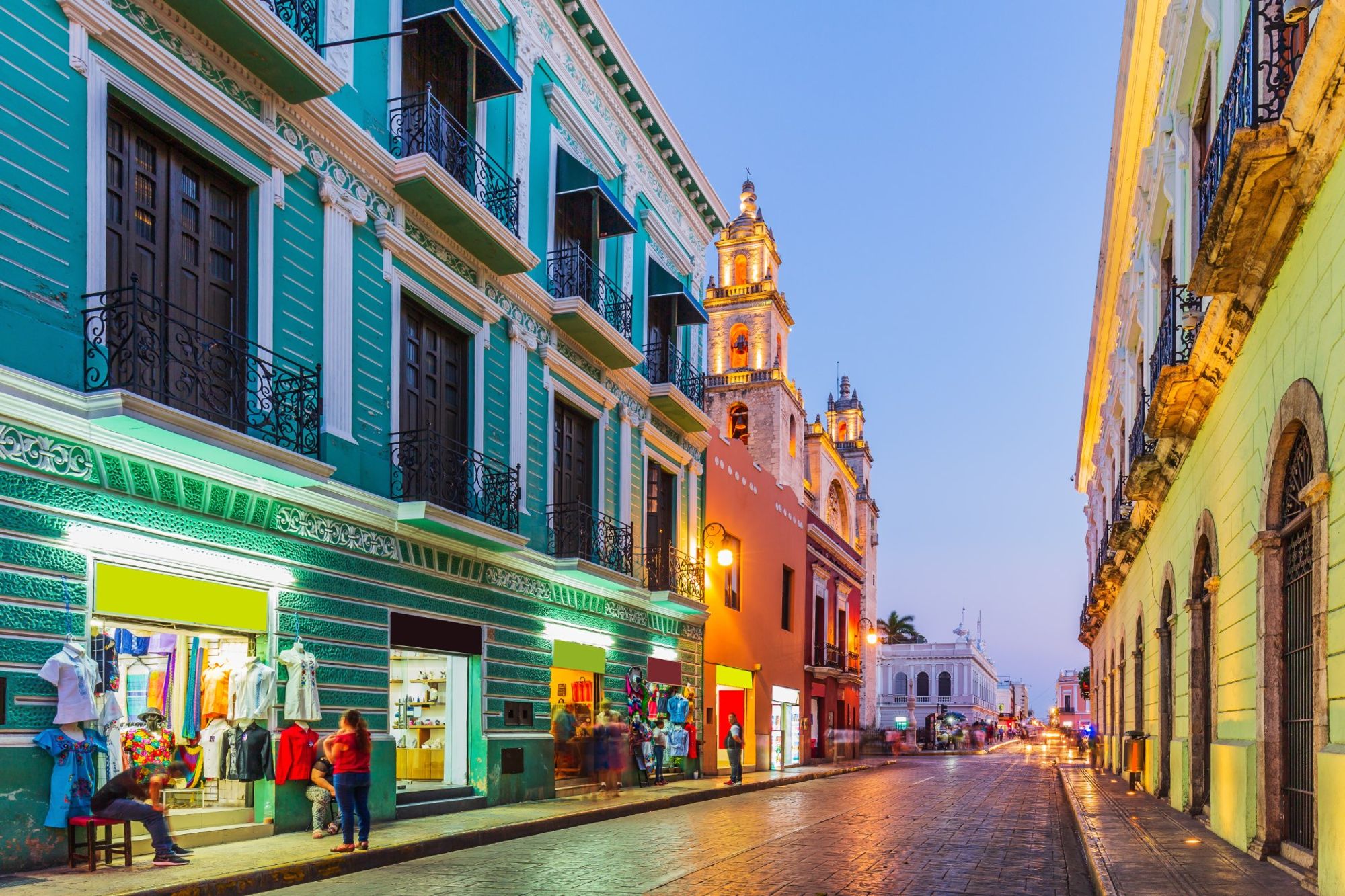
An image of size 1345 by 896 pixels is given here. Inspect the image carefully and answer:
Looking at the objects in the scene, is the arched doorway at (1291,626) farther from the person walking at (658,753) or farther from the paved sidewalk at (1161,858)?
the person walking at (658,753)

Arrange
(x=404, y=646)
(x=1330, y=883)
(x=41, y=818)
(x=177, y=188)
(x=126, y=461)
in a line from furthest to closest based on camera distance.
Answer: (x=404, y=646)
(x=177, y=188)
(x=126, y=461)
(x=41, y=818)
(x=1330, y=883)

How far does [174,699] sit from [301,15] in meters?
6.94

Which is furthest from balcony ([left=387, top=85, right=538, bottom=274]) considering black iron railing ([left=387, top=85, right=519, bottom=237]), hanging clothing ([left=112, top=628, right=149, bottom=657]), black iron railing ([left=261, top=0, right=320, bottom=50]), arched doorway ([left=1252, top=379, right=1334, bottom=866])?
arched doorway ([left=1252, top=379, right=1334, bottom=866])

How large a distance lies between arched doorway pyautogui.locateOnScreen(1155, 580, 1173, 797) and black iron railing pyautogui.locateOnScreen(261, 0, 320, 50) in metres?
13.5

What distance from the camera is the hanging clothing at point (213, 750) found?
1147 centimetres

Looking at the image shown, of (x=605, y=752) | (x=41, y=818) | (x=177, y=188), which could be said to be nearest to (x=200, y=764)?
(x=41, y=818)

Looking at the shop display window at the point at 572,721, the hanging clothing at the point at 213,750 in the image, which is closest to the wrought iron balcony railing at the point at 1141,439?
the shop display window at the point at 572,721

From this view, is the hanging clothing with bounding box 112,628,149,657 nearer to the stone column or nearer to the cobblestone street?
the cobblestone street

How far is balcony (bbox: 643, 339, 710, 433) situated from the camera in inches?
931

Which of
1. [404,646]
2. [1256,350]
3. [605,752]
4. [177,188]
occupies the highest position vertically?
[177,188]

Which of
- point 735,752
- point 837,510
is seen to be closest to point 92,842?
point 735,752

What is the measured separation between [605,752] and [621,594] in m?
3.55

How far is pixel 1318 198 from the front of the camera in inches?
311

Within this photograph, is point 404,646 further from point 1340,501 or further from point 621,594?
point 1340,501
